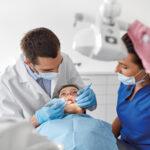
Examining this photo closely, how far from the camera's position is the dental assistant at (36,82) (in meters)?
1.70

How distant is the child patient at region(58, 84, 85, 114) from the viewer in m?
1.88

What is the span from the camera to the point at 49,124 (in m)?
1.74

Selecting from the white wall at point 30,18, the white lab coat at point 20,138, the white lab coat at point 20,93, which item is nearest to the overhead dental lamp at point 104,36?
the white lab coat at point 20,138

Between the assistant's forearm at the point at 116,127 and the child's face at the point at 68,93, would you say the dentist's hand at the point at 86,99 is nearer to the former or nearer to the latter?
the child's face at the point at 68,93

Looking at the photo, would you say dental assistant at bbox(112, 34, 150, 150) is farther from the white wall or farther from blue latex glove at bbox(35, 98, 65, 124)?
the white wall

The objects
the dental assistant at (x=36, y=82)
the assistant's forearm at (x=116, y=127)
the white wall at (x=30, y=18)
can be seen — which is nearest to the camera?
the dental assistant at (x=36, y=82)

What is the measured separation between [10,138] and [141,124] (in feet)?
3.95

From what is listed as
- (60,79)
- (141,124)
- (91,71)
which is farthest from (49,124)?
(91,71)

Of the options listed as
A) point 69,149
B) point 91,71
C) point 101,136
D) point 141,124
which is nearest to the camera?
point 69,149

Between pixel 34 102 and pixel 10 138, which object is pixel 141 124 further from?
pixel 10 138

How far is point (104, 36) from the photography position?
2.73ft

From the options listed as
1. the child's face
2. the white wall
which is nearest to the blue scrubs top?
the child's face

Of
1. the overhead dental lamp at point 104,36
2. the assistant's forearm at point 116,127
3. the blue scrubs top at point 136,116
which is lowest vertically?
the assistant's forearm at point 116,127

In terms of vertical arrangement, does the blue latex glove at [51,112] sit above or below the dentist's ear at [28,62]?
below
